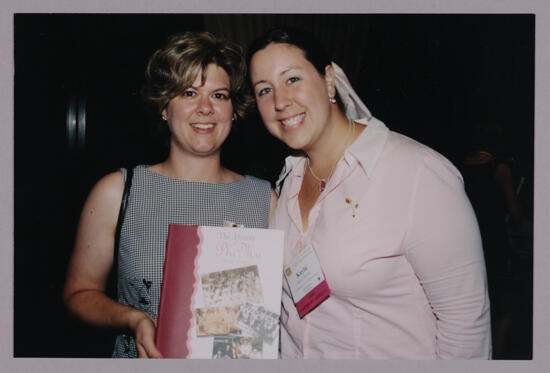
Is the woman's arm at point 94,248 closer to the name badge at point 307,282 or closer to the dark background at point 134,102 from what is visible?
the dark background at point 134,102

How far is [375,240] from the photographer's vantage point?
1.29m

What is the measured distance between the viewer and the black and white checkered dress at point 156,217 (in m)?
1.51

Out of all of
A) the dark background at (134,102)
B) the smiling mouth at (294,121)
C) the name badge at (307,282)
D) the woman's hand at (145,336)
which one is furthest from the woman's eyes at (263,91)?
the woman's hand at (145,336)

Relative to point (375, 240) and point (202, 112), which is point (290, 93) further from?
point (375, 240)

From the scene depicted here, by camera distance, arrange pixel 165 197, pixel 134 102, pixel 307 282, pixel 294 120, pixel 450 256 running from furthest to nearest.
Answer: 1. pixel 134 102
2. pixel 165 197
3. pixel 294 120
4. pixel 307 282
5. pixel 450 256

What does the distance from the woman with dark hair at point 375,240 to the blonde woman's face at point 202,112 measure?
0.64 ft

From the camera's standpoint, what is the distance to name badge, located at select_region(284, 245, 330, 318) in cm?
134

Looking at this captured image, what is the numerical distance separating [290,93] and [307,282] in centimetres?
75

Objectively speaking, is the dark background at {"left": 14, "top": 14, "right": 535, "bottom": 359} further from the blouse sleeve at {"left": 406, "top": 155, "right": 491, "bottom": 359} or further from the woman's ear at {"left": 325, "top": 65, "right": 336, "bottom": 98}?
the blouse sleeve at {"left": 406, "top": 155, "right": 491, "bottom": 359}

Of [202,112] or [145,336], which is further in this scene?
[202,112]

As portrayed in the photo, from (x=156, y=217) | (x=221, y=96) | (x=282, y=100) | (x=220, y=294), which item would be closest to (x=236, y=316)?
(x=220, y=294)

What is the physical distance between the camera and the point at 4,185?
4.51ft

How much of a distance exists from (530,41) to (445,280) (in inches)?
Result: 39.8

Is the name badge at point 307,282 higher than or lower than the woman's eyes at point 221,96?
lower
